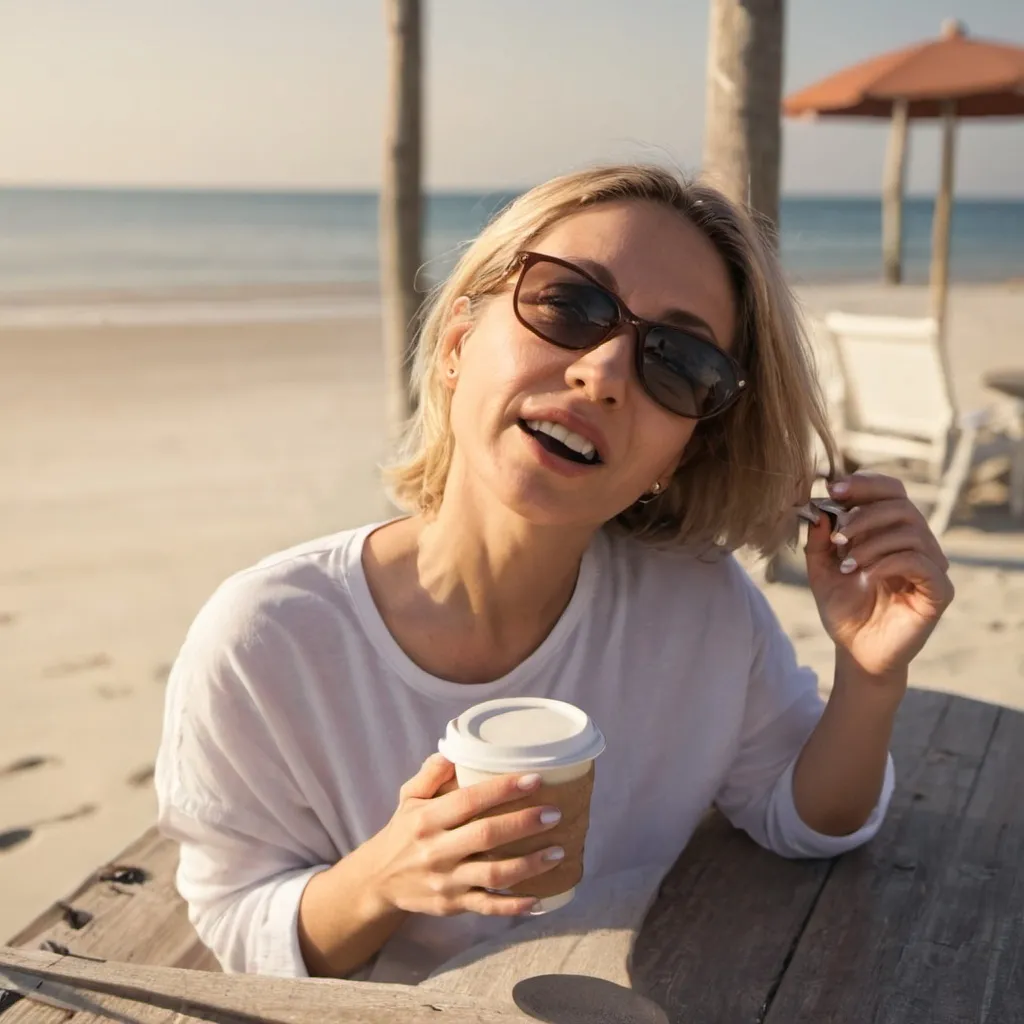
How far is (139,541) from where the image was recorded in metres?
6.71

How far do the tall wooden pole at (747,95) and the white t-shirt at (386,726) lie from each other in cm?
230

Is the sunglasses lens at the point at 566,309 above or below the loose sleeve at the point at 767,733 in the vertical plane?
above

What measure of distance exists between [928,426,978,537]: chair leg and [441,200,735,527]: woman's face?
17.2ft

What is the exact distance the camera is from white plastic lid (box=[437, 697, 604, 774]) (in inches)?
51.7

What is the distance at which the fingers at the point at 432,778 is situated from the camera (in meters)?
1.39

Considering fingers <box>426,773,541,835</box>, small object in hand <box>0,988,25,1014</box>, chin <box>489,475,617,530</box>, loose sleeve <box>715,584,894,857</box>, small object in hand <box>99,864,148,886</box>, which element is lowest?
small object in hand <box>99,864,148,886</box>

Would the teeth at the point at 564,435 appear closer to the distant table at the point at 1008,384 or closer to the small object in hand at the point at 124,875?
the small object in hand at the point at 124,875

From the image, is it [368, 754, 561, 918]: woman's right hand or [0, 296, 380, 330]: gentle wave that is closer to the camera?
[368, 754, 561, 918]: woman's right hand

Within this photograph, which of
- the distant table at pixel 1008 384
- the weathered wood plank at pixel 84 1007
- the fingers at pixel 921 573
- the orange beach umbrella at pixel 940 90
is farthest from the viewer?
the orange beach umbrella at pixel 940 90

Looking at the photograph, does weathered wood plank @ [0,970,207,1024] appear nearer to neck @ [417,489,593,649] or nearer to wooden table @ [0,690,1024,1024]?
wooden table @ [0,690,1024,1024]

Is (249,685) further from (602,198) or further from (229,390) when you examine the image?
(229,390)

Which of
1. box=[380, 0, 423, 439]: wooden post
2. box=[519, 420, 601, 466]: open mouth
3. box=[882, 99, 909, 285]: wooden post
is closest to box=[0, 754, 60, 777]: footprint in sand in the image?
box=[380, 0, 423, 439]: wooden post

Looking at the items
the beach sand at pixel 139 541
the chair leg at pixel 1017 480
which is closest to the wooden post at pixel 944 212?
the beach sand at pixel 139 541

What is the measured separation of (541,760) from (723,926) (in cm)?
64
